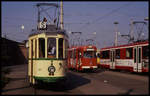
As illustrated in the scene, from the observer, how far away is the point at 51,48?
12844 mm

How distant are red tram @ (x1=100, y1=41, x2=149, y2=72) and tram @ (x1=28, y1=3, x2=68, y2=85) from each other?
1059 centimetres

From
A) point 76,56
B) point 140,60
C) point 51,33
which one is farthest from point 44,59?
point 76,56

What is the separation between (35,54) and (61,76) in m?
1.76

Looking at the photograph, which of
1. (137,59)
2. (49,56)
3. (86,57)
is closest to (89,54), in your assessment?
(86,57)

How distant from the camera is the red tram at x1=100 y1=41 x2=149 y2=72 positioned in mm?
21969

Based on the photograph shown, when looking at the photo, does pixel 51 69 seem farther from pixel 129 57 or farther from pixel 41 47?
pixel 129 57

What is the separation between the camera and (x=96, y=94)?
1149cm

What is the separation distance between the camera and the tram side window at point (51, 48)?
41.9 ft

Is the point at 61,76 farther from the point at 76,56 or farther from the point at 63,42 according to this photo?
the point at 76,56

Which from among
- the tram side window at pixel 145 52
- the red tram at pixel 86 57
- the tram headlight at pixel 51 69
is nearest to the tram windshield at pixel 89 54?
the red tram at pixel 86 57

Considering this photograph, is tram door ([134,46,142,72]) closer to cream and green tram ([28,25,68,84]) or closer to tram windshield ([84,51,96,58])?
tram windshield ([84,51,96,58])

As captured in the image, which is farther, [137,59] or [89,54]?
[89,54]

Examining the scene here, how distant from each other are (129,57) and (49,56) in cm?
1394

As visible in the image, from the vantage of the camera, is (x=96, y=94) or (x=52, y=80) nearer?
(x=96, y=94)
